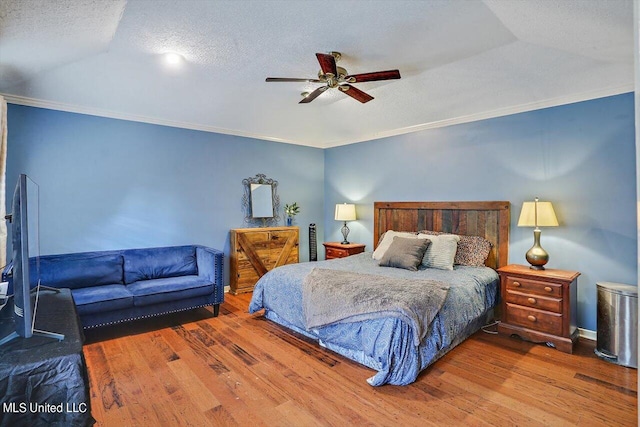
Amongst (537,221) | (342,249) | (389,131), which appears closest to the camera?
(537,221)

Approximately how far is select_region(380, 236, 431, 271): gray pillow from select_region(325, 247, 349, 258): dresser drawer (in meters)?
1.36

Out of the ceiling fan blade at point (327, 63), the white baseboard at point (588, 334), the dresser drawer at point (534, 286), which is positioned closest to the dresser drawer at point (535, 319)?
the dresser drawer at point (534, 286)

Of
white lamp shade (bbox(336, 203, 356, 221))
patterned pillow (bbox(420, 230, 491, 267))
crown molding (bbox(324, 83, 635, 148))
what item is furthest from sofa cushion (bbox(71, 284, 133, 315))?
crown molding (bbox(324, 83, 635, 148))

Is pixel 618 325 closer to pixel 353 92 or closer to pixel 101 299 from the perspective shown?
pixel 353 92

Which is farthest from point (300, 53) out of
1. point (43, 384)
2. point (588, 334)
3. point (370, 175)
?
point (588, 334)

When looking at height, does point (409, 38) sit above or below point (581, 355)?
above

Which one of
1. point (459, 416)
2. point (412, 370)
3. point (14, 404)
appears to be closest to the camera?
point (14, 404)

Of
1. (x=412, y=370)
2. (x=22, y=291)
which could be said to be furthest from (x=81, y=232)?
(x=412, y=370)

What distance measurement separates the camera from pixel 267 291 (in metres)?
3.65

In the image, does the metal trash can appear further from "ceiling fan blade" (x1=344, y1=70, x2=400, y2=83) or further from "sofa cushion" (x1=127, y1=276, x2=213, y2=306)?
"sofa cushion" (x1=127, y1=276, x2=213, y2=306)

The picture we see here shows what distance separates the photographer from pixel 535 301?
3.15 metres

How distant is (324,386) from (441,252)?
205cm

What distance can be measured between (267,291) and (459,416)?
218 cm

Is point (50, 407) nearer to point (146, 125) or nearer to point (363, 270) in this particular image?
point (363, 270)
